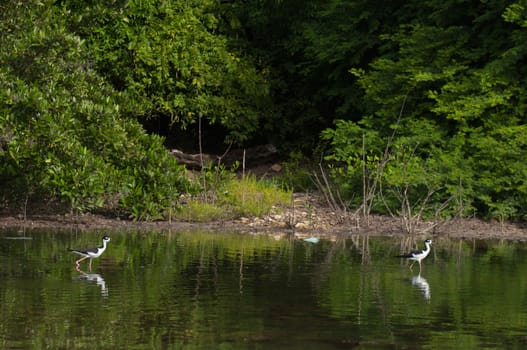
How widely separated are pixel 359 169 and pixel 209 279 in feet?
39.5

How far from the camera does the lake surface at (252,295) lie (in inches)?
488

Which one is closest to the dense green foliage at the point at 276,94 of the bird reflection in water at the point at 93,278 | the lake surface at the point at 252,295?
the lake surface at the point at 252,295

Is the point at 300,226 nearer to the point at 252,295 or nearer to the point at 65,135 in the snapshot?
the point at 65,135

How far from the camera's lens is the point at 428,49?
95.3 ft

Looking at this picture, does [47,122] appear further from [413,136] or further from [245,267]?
[413,136]

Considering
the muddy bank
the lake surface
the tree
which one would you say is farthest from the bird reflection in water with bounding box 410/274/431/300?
the tree

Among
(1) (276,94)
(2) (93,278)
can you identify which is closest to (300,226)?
(2) (93,278)

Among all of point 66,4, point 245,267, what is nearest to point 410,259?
point 245,267

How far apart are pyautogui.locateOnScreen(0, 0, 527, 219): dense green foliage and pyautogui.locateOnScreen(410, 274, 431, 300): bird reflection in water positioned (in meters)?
7.12

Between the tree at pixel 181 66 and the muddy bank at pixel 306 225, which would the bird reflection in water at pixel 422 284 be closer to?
the muddy bank at pixel 306 225

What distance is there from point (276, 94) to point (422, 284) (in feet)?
66.2

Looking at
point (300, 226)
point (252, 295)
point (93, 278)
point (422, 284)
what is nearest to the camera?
point (252, 295)

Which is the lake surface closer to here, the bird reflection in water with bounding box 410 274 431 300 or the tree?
the bird reflection in water with bounding box 410 274 431 300

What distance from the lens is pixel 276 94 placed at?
36875mm
